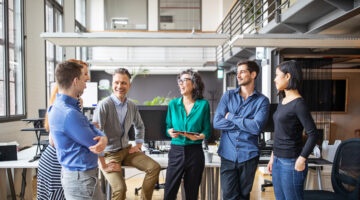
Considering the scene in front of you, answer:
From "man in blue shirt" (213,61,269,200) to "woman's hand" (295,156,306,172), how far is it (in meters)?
0.38

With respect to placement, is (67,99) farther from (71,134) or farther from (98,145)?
(98,145)

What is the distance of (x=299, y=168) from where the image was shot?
82.7 inches

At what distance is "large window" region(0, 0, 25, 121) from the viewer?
15.1ft

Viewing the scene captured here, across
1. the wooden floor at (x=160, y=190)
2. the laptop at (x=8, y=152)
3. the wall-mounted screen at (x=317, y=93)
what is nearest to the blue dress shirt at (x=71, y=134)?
the laptop at (x=8, y=152)

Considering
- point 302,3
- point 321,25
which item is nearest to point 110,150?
point 302,3

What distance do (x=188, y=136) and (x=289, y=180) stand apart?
0.86 m

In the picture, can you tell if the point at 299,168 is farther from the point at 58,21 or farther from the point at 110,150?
the point at 58,21

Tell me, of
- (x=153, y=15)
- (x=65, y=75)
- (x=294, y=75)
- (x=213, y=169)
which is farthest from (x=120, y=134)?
(x=153, y=15)

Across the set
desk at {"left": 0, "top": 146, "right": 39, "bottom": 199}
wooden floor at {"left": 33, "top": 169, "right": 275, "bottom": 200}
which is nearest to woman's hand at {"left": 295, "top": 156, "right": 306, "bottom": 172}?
wooden floor at {"left": 33, "top": 169, "right": 275, "bottom": 200}

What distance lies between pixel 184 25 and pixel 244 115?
974 cm

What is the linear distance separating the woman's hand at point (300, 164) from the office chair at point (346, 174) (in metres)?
0.55

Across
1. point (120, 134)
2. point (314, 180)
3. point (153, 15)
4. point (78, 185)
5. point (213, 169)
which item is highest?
point (153, 15)

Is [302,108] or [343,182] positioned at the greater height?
[302,108]

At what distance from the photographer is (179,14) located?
1176cm
